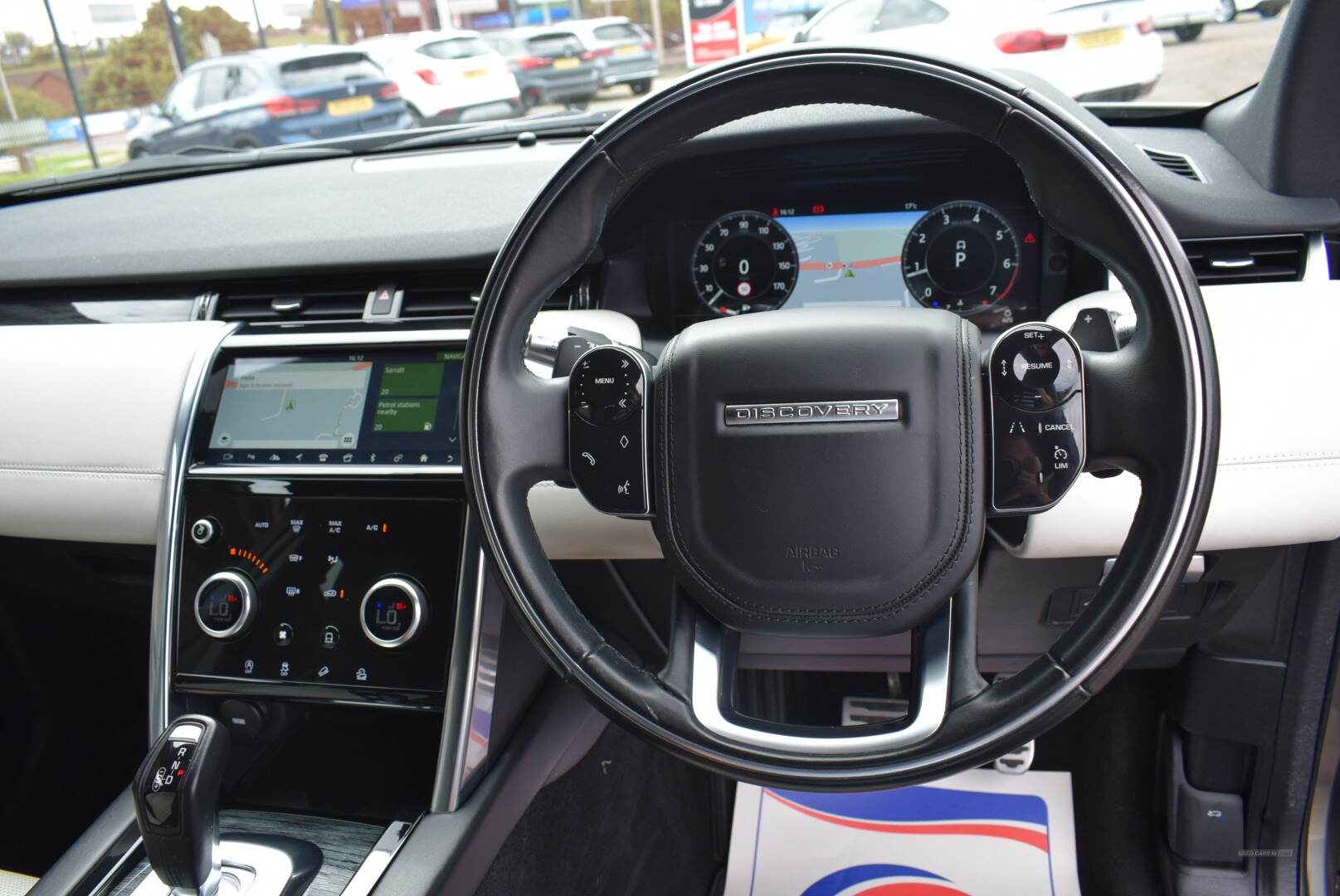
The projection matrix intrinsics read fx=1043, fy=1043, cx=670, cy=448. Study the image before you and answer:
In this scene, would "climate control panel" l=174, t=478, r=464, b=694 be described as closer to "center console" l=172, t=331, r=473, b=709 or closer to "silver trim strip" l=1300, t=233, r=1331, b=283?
"center console" l=172, t=331, r=473, b=709

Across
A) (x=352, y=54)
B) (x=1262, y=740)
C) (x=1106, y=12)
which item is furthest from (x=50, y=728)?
(x=1106, y=12)

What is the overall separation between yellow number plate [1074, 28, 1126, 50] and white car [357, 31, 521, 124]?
0.91m

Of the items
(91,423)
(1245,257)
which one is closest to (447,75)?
(91,423)

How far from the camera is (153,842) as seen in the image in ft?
3.30

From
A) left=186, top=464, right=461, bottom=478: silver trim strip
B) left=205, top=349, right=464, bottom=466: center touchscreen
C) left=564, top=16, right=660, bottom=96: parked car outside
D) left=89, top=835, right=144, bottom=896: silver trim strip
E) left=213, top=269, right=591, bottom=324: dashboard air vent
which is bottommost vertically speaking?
left=89, top=835, right=144, bottom=896: silver trim strip

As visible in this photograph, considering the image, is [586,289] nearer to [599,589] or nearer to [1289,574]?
[599,589]

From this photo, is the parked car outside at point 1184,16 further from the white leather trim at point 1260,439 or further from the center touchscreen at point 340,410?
the center touchscreen at point 340,410

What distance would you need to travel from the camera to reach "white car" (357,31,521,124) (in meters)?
1.90

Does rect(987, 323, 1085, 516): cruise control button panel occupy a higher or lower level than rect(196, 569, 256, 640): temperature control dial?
higher

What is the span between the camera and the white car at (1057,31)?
1.49m

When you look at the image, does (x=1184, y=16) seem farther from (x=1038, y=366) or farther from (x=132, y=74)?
(x=132, y=74)

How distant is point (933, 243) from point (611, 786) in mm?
895

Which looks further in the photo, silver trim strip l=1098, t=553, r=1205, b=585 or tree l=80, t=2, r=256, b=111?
Result: tree l=80, t=2, r=256, b=111

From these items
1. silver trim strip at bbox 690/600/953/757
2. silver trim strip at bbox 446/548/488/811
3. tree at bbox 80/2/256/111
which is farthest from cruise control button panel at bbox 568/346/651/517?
tree at bbox 80/2/256/111
